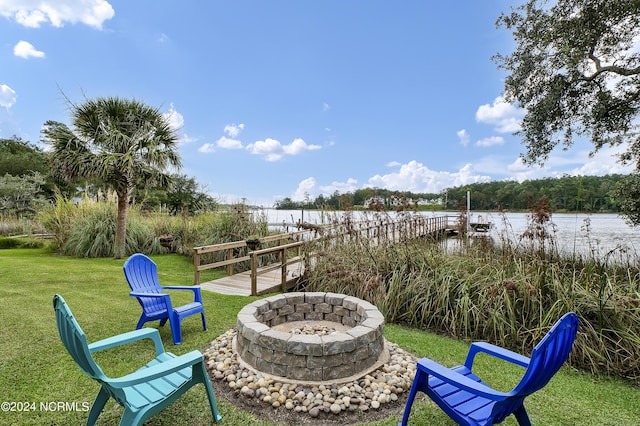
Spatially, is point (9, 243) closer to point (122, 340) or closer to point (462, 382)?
point (122, 340)

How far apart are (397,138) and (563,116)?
409 centimetres

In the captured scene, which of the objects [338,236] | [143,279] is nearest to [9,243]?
[143,279]

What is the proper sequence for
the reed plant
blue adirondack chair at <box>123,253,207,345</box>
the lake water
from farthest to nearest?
the lake water → blue adirondack chair at <box>123,253,207,345</box> → the reed plant

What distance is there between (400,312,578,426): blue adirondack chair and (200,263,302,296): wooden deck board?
393 centimetres

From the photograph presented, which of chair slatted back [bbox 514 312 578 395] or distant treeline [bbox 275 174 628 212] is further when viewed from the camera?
distant treeline [bbox 275 174 628 212]

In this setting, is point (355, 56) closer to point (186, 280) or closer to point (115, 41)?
point (115, 41)

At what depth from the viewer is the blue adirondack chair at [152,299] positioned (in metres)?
3.38

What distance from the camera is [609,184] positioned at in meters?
6.69

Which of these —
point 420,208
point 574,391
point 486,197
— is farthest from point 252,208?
point 574,391

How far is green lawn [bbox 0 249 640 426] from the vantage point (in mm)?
2230

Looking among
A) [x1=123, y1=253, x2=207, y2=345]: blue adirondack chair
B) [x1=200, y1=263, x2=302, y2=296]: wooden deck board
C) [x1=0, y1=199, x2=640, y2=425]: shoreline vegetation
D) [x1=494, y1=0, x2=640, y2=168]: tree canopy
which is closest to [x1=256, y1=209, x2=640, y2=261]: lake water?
[x1=0, y1=199, x2=640, y2=425]: shoreline vegetation

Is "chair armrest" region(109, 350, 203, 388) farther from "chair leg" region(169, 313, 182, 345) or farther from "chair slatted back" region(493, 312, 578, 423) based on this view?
"chair slatted back" region(493, 312, 578, 423)

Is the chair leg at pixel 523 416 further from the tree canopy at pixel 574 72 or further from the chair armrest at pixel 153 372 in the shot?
the tree canopy at pixel 574 72

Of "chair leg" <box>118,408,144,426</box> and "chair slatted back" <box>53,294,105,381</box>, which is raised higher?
"chair slatted back" <box>53,294,105,381</box>
